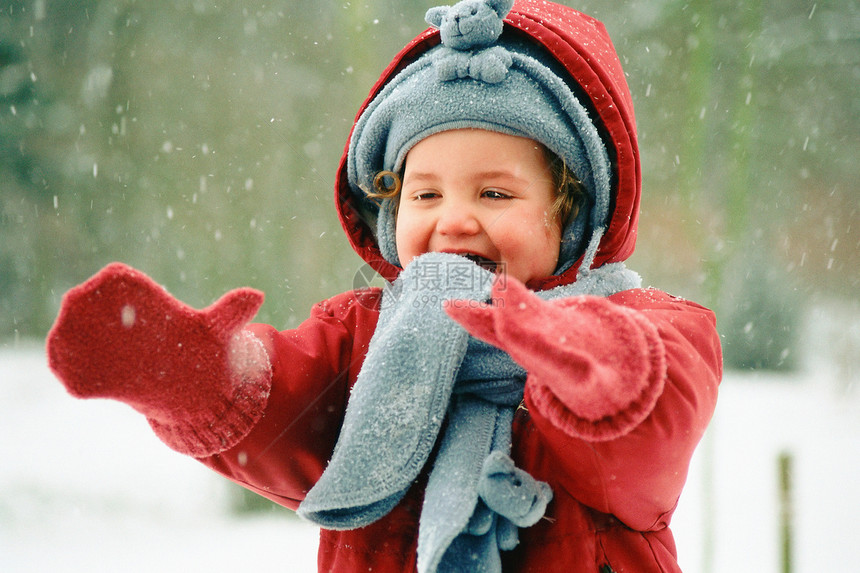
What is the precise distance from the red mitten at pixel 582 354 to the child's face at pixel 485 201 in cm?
29

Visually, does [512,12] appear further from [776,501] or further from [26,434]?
[26,434]

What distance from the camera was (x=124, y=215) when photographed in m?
2.14

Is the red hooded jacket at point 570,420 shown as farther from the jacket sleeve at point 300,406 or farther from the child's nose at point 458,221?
the child's nose at point 458,221

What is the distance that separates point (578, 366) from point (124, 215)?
6.56ft

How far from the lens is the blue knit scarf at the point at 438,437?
652 millimetres

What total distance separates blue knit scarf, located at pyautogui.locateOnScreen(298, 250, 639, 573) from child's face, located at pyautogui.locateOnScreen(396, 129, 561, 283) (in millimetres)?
57

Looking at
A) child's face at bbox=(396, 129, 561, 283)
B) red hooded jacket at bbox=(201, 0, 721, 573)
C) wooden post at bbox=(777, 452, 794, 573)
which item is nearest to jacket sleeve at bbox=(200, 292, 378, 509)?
red hooded jacket at bbox=(201, 0, 721, 573)

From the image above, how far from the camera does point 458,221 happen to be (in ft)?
2.67

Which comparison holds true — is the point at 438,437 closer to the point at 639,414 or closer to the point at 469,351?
the point at 469,351

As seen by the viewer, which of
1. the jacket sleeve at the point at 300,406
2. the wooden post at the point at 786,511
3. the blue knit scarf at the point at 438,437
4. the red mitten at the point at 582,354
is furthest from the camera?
the wooden post at the point at 786,511

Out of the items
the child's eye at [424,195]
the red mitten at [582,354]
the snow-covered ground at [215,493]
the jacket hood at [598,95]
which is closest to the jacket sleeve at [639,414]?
the red mitten at [582,354]

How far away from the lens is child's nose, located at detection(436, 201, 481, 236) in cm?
81

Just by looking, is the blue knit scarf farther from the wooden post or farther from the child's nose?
the wooden post

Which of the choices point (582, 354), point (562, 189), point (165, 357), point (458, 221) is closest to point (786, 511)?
point (562, 189)
